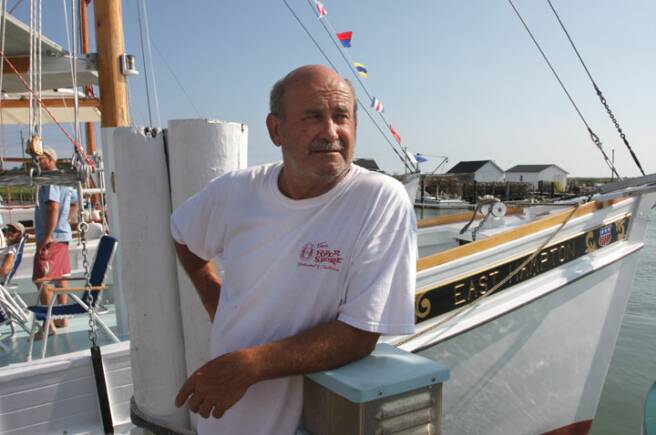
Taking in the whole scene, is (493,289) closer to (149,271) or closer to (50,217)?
(149,271)

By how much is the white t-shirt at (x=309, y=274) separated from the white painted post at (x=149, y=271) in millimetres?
804

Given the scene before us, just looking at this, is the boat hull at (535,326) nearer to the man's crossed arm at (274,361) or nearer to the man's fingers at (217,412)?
the man's crossed arm at (274,361)

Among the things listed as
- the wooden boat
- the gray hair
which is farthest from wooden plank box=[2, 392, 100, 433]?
the gray hair

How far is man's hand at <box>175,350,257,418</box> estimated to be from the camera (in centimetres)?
122

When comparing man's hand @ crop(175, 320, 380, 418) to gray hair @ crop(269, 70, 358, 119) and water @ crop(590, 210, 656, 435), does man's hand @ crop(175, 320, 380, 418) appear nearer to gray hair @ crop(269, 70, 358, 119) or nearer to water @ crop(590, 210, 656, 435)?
gray hair @ crop(269, 70, 358, 119)

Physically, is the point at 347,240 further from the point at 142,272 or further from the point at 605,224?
the point at 605,224

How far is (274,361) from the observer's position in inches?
48.3

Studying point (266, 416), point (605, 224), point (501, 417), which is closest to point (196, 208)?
point (266, 416)

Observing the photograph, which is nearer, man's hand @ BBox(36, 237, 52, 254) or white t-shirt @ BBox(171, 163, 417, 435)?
white t-shirt @ BBox(171, 163, 417, 435)

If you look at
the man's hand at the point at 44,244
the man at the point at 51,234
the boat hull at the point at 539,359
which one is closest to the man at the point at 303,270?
the boat hull at the point at 539,359

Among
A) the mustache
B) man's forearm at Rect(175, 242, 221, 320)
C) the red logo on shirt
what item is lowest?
man's forearm at Rect(175, 242, 221, 320)

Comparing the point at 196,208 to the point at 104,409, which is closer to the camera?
the point at 196,208

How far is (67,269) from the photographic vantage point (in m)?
4.75

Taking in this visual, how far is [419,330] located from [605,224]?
2.11 meters
